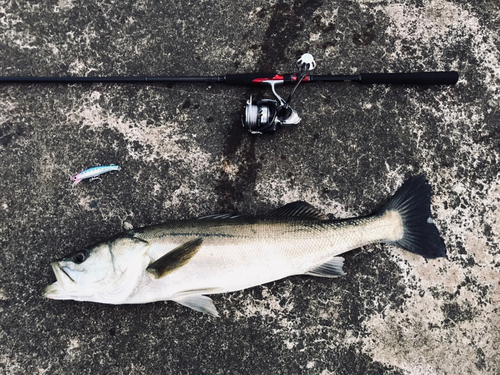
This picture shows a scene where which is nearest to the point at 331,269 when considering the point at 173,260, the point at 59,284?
the point at 173,260

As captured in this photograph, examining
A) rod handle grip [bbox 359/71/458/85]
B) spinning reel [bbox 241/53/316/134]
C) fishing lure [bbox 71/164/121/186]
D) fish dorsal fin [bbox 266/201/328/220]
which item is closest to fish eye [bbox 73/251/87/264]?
fishing lure [bbox 71/164/121/186]

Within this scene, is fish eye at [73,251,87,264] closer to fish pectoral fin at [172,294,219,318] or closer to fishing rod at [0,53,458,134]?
fish pectoral fin at [172,294,219,318]

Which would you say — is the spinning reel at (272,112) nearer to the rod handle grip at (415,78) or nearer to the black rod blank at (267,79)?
the black rod blank at (267,79)

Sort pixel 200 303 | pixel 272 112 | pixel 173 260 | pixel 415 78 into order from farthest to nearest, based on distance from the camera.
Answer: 1. pixel 415 78
2. pixel 272 112
3. pixel 200 303
4. pixel 173 260

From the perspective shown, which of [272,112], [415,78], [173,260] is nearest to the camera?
[173,260]

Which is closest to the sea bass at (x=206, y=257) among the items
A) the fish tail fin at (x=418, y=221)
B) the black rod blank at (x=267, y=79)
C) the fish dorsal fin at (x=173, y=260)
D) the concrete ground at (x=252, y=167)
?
the fish dorsal fin at (x=173, y=260)

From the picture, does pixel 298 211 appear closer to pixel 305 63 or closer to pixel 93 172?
pixel 305 63
